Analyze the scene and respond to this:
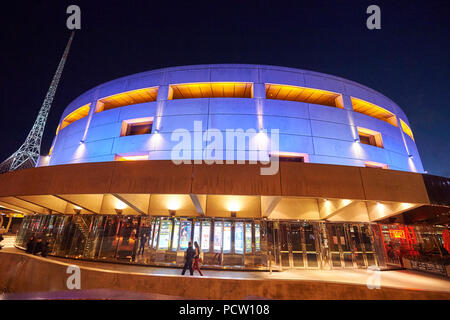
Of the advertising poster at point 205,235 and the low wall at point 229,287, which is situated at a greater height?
the advertising poster at point 205,235

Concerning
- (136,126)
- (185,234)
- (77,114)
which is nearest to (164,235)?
(185,234)

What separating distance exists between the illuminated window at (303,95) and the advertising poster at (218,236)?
394 inches

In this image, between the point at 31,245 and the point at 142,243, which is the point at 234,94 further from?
the point at 31,245

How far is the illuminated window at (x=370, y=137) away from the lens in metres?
15.4

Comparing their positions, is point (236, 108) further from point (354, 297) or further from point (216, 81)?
point (354, 297)

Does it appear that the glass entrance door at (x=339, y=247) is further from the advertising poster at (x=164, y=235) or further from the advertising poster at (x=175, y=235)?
→ the advertising poster at (x=164, y=235)

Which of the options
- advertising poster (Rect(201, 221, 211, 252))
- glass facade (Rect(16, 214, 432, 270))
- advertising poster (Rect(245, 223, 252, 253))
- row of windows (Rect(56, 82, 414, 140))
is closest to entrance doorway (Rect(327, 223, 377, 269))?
glass facade (Rect(16, 214, 432, 270))

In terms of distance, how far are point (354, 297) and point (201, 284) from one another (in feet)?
18.2

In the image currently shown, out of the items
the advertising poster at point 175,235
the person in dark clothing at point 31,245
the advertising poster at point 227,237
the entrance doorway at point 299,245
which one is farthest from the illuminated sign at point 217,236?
the person in dark clothing at point 31,245

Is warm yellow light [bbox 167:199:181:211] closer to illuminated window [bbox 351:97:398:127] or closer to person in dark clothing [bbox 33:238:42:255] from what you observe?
person in dark clothing [bbox 33:238:42:255]

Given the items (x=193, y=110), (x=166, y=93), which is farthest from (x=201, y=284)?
(x=166, y=93)

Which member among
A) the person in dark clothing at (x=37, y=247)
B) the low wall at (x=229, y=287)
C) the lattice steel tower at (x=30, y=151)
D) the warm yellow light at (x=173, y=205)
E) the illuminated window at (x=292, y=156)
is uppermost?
the lattice steel tower at (x=30, y=151)

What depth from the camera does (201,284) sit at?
8000 mm

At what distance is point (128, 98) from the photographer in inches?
659
